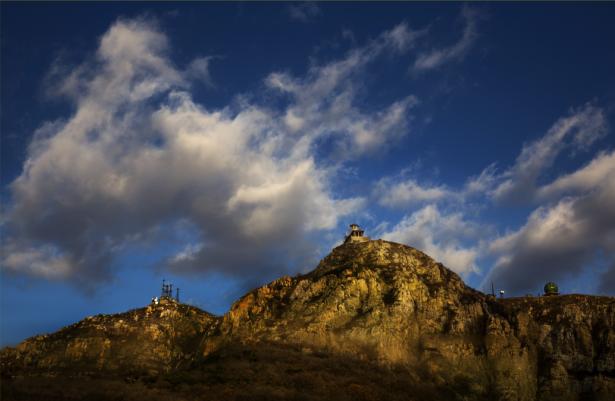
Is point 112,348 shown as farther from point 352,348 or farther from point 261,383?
point 352,348

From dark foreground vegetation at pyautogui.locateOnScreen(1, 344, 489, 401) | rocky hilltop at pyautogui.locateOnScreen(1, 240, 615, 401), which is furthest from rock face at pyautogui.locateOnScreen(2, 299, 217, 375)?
dark foreground vegetation at pyautogui.locateOnScreen(1, 344, 489, 401)

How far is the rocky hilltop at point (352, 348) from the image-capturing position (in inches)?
5610

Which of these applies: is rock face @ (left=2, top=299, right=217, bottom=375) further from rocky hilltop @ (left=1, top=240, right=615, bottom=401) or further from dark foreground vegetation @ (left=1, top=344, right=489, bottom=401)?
dark foreground vegetation @ (left=1, top=344, right=489, bottom=401)

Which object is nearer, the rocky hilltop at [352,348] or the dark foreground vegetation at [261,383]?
the dark foreground vegetation at [261,383]

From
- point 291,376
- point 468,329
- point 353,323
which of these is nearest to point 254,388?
point 291,376

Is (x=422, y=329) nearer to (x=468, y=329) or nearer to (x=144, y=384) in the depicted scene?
(x=468, y=329)

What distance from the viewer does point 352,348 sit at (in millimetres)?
158250

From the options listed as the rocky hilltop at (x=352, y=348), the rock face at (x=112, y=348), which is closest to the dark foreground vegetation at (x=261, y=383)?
the rocky hilltop at (x=352, y=348)

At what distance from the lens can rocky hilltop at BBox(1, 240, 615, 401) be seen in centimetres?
14250

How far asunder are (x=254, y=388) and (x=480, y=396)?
2303 inches

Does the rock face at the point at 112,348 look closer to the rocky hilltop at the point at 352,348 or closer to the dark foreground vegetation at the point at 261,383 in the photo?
the rocky hilltop at the point at 352,348

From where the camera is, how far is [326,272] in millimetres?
190750

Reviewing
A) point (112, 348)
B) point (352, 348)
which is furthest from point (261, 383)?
point (112, 348)

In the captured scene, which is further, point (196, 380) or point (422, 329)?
point (422, 329)
